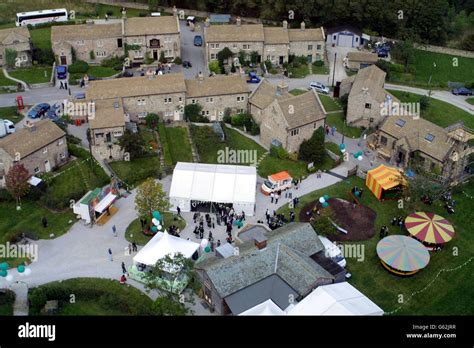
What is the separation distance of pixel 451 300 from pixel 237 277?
1797 centimetres

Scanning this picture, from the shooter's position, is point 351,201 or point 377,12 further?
point 377,12

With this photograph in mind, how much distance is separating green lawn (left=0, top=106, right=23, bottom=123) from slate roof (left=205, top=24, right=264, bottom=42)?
94.7 ft

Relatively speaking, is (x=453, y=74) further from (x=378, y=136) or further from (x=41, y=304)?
(x=41, y=304)

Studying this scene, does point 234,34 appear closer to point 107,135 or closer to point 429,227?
point 107,135

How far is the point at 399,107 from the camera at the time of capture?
72.8 m

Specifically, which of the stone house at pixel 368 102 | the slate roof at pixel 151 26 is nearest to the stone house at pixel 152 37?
the slate roof at pixel 151 26

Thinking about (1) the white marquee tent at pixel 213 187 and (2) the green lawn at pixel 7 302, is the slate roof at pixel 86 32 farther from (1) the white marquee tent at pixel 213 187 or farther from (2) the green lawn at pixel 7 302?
(2) the green lawn at pixel 7 302

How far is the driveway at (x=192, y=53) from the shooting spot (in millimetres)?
88250

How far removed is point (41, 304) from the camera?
4788cm
